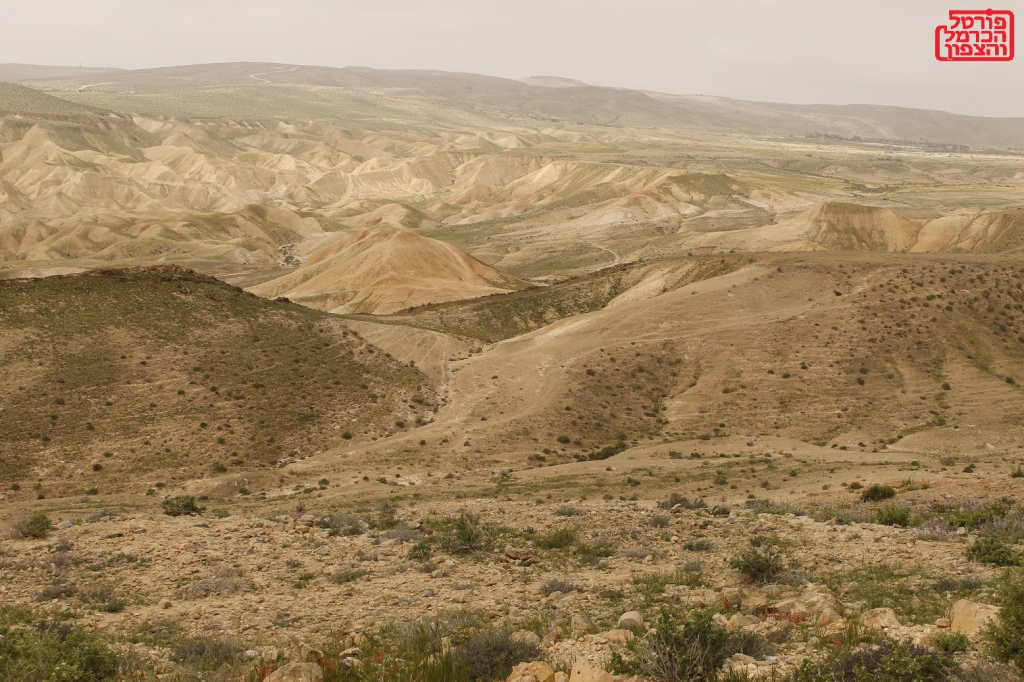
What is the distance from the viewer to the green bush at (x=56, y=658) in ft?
27.6

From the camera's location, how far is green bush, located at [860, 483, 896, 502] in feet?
56.2

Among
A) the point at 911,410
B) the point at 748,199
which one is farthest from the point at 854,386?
the point at 748,199

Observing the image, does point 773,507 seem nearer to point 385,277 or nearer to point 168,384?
point 168,384

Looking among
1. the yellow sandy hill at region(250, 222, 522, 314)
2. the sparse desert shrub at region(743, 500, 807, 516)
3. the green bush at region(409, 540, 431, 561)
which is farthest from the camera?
the yellow sandy hill at region(250, 222, 522, 314)

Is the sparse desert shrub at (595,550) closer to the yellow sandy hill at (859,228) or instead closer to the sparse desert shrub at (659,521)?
the sparse desert shrub at (659,521)

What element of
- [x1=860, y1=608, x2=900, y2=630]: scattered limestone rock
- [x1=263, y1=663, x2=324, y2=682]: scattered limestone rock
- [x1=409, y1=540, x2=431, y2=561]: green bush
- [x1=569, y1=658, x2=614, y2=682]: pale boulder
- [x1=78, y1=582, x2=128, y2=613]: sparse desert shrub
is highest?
[x1=569, y1=658, x2=614, y2=682]: pale boulder

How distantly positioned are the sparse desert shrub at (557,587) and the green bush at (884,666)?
15.3ft

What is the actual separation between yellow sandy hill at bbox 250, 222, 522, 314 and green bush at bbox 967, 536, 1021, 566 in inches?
2189

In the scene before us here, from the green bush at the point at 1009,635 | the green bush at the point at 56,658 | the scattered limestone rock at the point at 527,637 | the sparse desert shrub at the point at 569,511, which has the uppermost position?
the green bush at the point at 1009,635

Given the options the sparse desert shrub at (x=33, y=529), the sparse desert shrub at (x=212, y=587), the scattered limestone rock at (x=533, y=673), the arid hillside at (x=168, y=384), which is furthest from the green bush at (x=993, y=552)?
the arid hillside at (x=168, y=384)

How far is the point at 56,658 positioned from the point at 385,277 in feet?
212

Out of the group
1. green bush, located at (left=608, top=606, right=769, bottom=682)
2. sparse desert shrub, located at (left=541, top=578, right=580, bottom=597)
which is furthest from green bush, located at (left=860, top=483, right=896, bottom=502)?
green bush, located at (left=608, top=606, right=769, bottom=682)

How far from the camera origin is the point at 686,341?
3925 cm

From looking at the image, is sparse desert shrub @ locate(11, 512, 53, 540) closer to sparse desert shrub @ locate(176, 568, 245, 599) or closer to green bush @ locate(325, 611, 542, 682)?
sparse desert shrub @ locate(176, 568, 245, 599)
